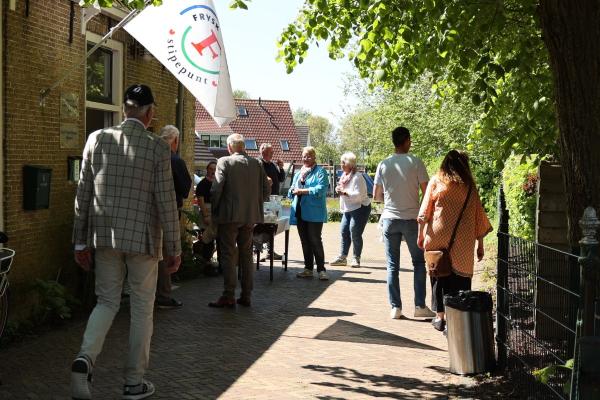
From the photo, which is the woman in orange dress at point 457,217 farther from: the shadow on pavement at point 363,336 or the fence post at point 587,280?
the fence post at point 587,280

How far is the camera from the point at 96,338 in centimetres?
561

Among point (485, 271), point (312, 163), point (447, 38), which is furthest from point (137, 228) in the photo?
point (485, 271)

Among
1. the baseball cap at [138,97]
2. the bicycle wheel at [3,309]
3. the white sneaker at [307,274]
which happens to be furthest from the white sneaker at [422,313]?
the baseball cap at [138,97]

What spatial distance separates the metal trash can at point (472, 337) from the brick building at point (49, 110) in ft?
14.9

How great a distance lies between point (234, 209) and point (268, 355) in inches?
100

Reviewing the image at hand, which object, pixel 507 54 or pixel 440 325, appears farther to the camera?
pixel 507 54

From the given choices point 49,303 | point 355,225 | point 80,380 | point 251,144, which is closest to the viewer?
point 80,380

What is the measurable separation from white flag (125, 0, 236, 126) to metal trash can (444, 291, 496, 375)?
148 inches

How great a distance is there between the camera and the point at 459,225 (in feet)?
27.2

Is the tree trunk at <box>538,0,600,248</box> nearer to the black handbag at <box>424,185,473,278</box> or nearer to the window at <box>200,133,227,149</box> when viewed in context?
the black handbag at <box>424,185,473,278</box>

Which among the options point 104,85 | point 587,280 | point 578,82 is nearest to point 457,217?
point 578,82

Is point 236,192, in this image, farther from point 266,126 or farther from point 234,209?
point 266,126

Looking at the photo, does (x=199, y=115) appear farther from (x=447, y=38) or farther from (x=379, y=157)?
(x=447, y=38)

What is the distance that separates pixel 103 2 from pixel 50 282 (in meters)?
3.21
